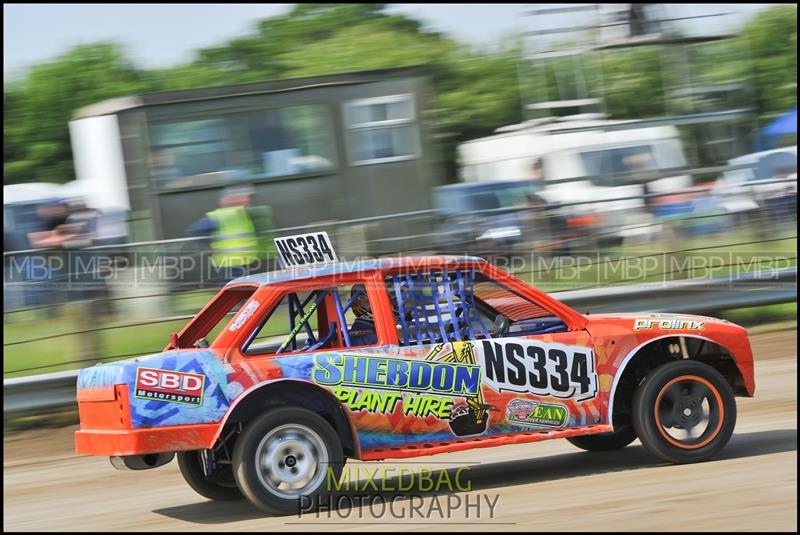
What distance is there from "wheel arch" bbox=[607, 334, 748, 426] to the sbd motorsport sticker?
262cm

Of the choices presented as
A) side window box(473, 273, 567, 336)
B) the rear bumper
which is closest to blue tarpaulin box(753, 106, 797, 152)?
side window box(473, 273, 567, 336)

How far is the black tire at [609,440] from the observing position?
8.16 metres

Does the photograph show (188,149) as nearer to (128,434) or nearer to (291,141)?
(291,141)

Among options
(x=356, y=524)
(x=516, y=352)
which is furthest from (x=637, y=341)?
(x=356, y=524)

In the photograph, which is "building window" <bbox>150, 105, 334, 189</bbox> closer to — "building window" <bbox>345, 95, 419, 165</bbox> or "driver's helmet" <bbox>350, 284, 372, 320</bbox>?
"building window" <bbox>345, 95, 419, 165</bbox>

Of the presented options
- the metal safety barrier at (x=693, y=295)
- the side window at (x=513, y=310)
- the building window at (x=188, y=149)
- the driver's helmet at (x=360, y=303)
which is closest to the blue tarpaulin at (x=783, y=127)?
the metal safety barrier at (x=693, y=295)

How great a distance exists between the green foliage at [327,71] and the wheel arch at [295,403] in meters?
19.0

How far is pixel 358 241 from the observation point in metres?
12.1

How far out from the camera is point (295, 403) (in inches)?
263

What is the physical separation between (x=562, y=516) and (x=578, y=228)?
6792 mm

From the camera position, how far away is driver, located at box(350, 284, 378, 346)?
702cm

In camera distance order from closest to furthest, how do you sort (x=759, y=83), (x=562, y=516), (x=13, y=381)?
(x=562, y=516) → (x=13, y=381) → (x=759, y=83)

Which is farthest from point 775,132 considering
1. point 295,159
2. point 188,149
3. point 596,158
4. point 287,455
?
point 287,455

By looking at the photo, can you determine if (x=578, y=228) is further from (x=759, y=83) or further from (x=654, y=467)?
(x=759, y=83)
